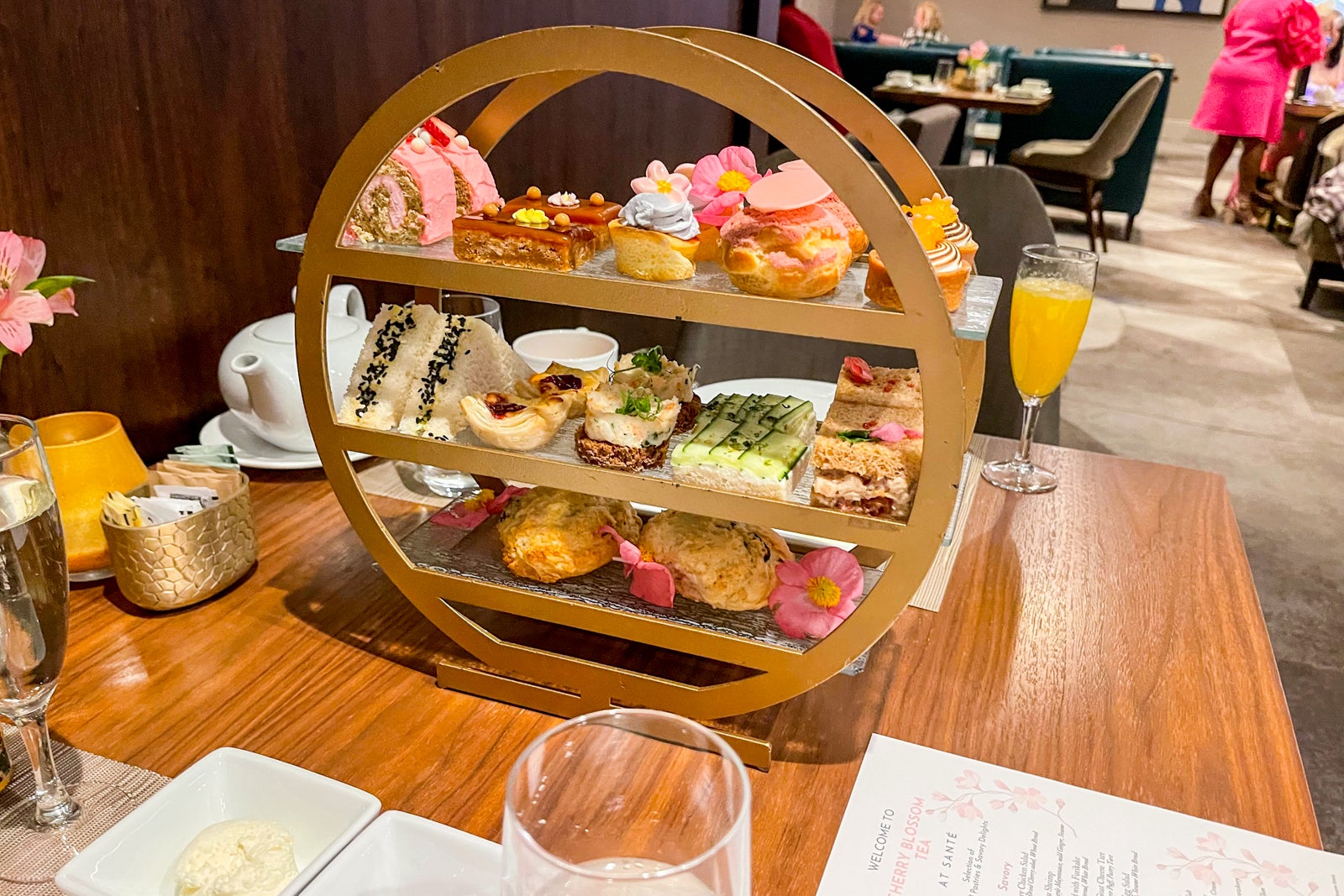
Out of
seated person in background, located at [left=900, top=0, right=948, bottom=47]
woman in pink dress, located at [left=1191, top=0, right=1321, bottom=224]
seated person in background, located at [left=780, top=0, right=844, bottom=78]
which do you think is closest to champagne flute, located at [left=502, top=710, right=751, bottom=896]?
seated person in background, located at [left=780, top=0, right=844, bottom=78]

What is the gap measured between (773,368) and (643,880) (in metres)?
1.56

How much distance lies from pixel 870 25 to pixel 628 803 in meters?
10.4

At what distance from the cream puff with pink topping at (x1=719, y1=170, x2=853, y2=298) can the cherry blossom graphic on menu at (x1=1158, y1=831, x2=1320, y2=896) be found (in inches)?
18.8

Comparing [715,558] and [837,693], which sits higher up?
[715,558]

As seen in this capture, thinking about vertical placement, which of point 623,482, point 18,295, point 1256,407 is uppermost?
point 18,295

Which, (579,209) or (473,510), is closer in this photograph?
(579,209)

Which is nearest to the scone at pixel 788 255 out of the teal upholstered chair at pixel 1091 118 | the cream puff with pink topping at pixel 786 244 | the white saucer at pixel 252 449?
the cream puff with pink topping at pixel 786 244

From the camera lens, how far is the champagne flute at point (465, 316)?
1061 mm

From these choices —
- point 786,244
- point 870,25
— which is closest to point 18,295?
point 786,244

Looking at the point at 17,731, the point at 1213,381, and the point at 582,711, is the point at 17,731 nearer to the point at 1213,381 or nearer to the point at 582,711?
the point at 582,711

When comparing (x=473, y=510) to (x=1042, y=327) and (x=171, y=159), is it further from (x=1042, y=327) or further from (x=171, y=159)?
A: (x=1042, y=327)

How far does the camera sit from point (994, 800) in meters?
0.72

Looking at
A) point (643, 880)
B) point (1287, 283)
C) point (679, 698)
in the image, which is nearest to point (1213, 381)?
point (1287, 283)

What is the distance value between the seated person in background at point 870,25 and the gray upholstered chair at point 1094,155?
3386mm
